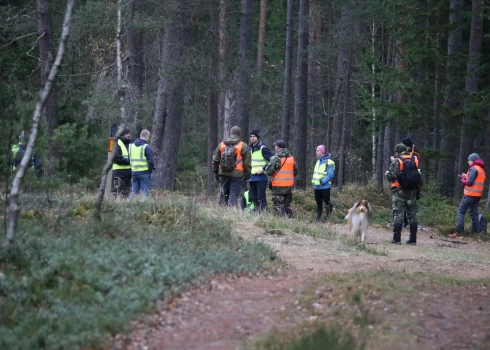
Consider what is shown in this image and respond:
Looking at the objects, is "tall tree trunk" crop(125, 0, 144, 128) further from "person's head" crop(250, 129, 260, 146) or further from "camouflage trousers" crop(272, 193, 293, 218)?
"camouflage trousers" crop(272, 193, 293, 218)

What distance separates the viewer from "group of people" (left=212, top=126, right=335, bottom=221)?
18422mm

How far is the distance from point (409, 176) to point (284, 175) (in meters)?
3.29

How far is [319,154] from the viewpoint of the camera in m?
20.6

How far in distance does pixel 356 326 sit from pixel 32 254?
4.21 metres

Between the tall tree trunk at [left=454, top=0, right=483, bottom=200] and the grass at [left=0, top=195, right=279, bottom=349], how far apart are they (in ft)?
47.7

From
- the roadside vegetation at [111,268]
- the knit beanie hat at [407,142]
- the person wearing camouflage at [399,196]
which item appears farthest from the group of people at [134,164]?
the knit beanie hat at [407,142]

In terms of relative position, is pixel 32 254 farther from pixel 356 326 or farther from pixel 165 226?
pixel 356 326

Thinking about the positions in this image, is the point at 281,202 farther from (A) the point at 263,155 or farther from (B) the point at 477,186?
(B) the point at 477,186

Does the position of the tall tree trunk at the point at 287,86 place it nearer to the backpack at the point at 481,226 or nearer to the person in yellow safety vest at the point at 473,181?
the backpack at the point at 481,226

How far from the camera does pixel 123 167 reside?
18.9m

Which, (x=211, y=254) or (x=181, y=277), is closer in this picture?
(x=181, y=277)

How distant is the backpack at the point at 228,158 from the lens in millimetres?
18250

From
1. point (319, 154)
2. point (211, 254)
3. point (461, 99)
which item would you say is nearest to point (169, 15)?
point (319, 154)

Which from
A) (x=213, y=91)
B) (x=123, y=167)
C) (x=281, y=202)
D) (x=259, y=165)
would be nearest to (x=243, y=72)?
(x=213, y=91)
